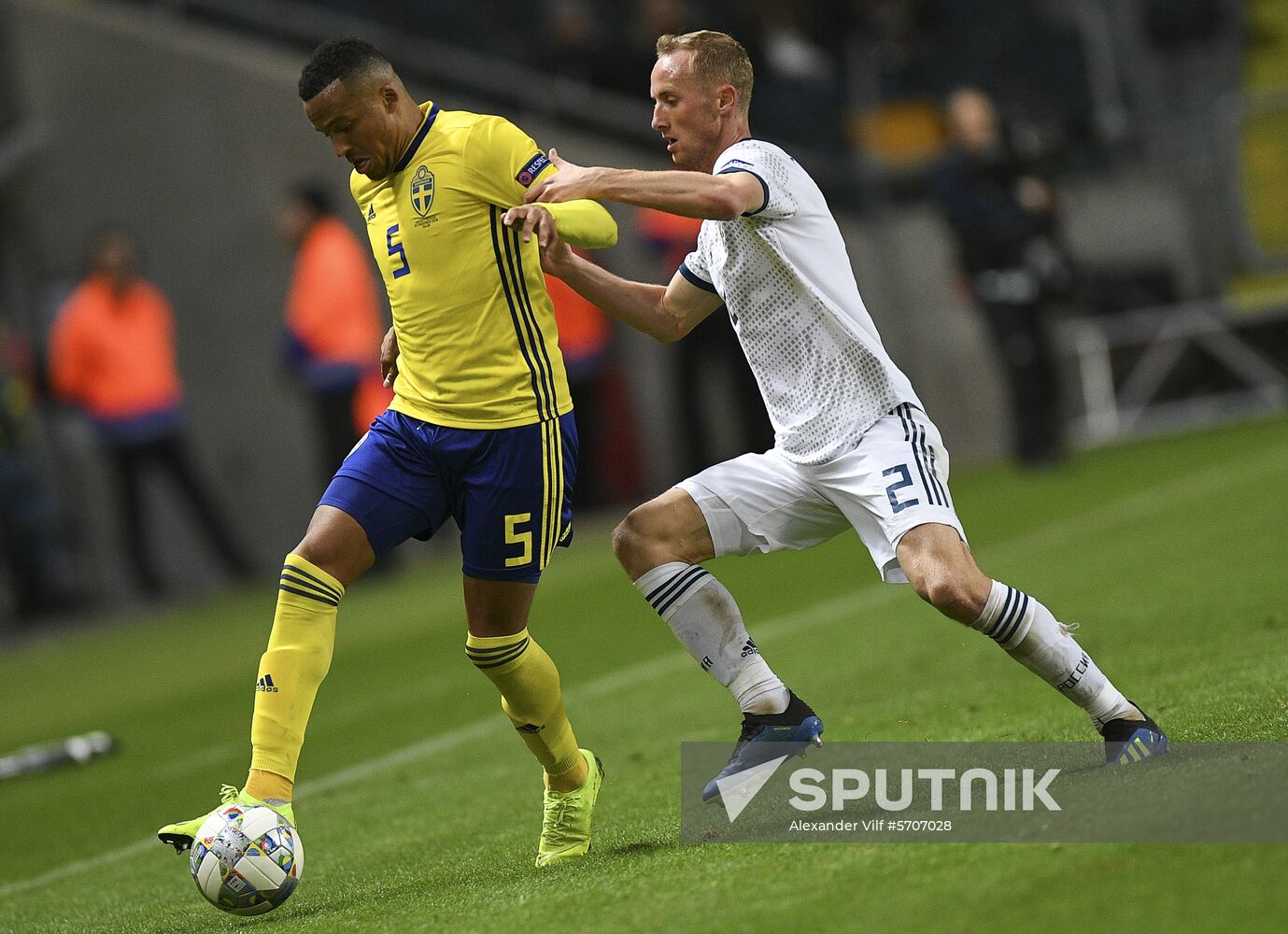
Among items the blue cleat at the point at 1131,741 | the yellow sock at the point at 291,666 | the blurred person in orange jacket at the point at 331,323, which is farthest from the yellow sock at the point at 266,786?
the blurred person in orange jacket at the point at 331,323

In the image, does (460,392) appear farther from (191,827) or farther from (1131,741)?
(1131,741)

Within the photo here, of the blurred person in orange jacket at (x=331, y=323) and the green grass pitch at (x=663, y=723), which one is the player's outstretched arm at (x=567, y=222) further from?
the blurred person in orange jacket at (x=331, y=323)

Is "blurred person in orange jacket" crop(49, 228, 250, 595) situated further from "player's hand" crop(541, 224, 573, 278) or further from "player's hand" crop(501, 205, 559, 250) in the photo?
"player's hand" crop(501, 205, 559, 250)

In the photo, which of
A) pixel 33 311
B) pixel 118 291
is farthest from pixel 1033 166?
pixel 33 311

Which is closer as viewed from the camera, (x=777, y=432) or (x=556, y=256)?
(x=556, y=256)

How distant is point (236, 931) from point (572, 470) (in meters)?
1.55

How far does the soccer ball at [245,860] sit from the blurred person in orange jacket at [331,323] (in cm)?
902

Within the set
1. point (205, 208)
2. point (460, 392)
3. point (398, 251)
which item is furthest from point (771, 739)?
point (205, 208)

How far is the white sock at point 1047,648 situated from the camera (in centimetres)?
460

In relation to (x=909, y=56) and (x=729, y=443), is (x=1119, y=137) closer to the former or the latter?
(x=909, y=56)

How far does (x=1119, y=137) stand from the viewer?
58.0 ft

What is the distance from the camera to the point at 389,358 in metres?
5.26

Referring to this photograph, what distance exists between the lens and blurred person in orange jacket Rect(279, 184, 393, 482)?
1343 centimetres

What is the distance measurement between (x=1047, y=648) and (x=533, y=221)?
1.72 metres
